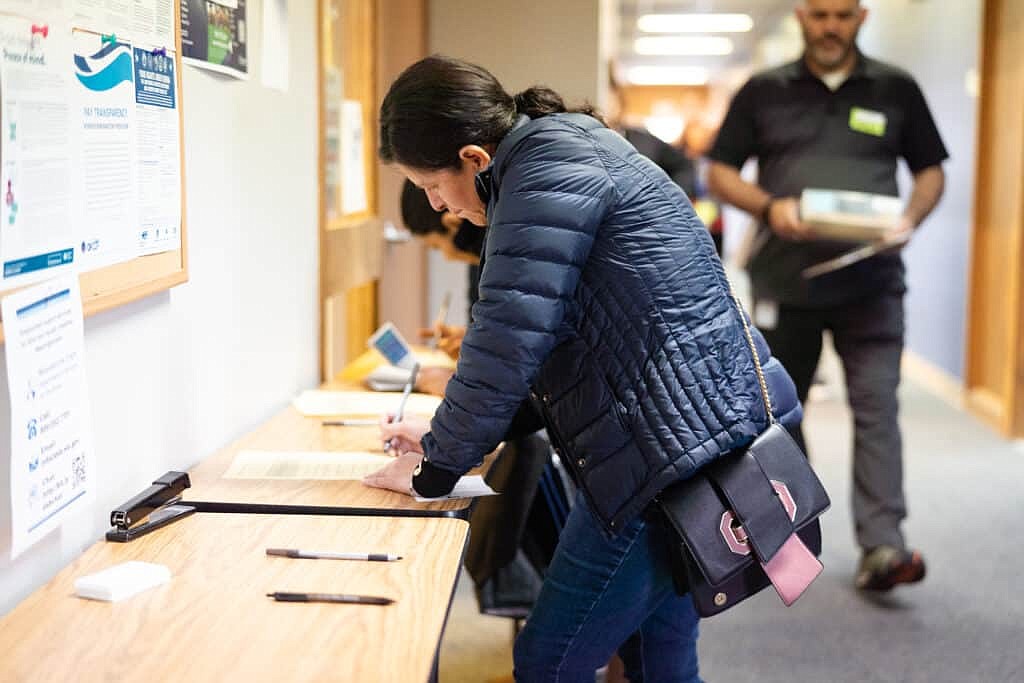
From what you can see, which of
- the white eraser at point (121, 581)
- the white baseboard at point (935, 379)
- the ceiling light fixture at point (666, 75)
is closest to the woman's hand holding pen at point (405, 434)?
the white eraser at point (121, 581)

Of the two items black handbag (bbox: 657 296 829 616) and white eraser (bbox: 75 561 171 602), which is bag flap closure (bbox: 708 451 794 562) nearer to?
black handbag (bbox: 657 296 829 616)

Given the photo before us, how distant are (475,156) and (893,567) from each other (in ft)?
7.00

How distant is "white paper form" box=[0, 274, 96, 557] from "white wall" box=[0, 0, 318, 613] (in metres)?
0.04

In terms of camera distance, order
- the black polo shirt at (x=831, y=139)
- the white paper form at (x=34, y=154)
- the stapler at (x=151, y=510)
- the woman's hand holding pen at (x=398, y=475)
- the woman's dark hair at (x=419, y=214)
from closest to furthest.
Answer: the white paper form at (x=34, y=154), the stapler at (x=151, y=510), the woman's hand holding pen at (x=398, y=475), the woman's dark hair at (x=419, y=214), the black polo shirt at (x=831, y=139)

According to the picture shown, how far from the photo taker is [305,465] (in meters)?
2.19

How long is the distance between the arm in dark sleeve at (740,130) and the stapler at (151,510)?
233cm

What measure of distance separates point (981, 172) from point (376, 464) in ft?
15.9

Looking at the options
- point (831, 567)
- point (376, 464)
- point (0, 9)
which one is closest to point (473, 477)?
point (376, 464)

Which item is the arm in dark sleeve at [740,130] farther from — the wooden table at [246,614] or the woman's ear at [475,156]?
the wooden table at [246,614]

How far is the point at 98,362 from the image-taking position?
1.82m

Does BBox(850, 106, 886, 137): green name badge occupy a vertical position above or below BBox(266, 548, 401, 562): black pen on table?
above

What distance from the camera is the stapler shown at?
176cm

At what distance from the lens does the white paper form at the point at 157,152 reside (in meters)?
1.86

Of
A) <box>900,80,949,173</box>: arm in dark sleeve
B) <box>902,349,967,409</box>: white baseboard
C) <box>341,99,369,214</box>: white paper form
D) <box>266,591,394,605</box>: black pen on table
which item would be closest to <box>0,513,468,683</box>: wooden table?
<box>266,591,394,605</box>: black pen on table
